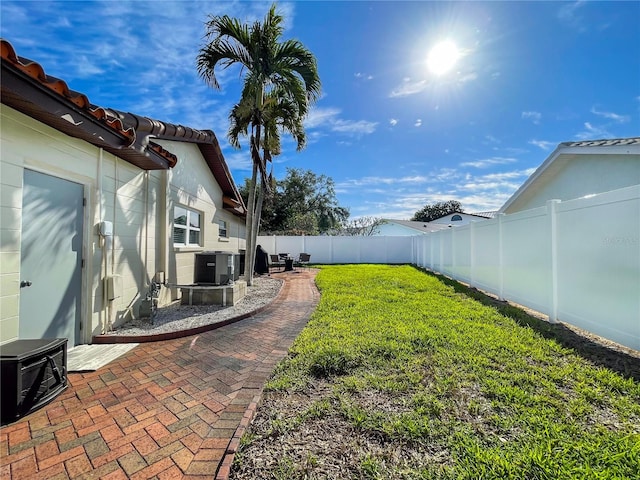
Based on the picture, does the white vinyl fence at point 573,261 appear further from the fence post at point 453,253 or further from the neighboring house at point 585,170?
the neighboring house at point 585,170

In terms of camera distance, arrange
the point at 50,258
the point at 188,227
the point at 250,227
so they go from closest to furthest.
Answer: the point at 50,258
the point at 188,227
the point at 250,227

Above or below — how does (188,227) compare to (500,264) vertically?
above

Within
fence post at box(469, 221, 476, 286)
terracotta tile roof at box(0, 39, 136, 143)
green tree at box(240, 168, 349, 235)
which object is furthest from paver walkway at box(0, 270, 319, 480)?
green tree at box(240, 168, 349, 235)

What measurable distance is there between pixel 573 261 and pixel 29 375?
7.43 m

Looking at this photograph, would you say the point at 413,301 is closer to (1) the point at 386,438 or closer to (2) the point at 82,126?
(1) the point at 386,438

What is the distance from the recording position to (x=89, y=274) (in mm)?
4406

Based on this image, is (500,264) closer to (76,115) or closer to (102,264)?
(102,264)

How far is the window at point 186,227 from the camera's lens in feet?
24.9

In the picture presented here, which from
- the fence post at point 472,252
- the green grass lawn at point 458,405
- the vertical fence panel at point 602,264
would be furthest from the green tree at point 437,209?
the green grass lawn at point 458,405

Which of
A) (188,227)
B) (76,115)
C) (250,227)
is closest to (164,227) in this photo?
(188,227)

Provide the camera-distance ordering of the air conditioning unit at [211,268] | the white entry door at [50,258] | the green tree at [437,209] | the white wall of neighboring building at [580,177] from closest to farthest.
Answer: the white entry door at [50,258] < the air conditioning unit at [211,268] < the white wall of neighboring building at [580,177] < the green tree at [437,209]

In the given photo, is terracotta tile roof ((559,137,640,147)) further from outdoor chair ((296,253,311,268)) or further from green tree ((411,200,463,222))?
green tree ((411,200,463,222))

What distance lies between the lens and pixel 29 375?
103 inches

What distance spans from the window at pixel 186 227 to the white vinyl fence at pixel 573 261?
853 cm
